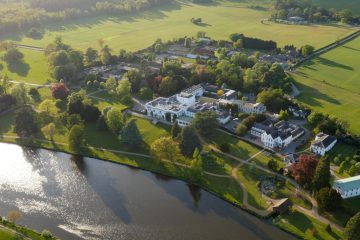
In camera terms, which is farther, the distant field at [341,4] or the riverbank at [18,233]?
the distant field at [341,4]

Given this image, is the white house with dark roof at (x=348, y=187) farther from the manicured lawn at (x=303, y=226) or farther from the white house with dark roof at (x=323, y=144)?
the white house with dark roof at (x=323, y=144)

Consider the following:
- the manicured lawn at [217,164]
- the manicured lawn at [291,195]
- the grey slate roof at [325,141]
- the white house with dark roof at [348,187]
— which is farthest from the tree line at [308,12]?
the manicured lawn at [291,195]

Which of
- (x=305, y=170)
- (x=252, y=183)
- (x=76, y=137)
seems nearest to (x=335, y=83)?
(x=305, y=170)

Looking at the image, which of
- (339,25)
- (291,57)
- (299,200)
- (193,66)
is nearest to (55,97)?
(193,66)

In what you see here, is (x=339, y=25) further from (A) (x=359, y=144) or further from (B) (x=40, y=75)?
(B) (x=40, y=75)

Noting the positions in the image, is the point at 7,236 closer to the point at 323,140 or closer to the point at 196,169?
the point at 196,169
